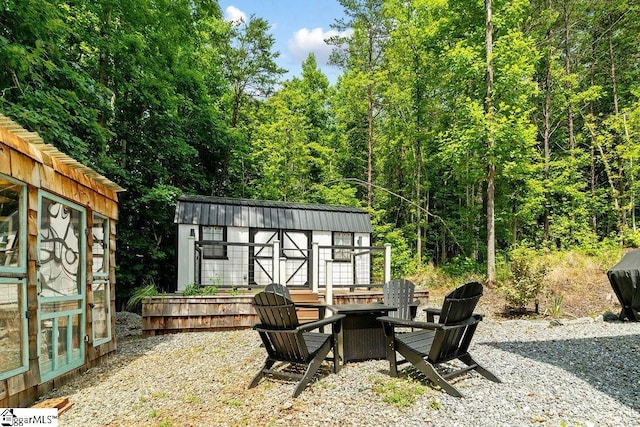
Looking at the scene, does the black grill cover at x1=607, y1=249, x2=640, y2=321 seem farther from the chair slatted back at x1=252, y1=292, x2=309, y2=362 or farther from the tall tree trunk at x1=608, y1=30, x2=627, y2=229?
the tall tree trunk at x1=608, y1=30, x2=627, y2=229

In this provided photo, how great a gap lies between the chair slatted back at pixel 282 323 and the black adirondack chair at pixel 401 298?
1999 mm

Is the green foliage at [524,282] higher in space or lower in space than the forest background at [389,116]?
lower

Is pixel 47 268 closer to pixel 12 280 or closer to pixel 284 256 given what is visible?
pixel 12 280

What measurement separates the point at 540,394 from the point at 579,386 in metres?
0.49

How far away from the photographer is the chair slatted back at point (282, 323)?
11.2 feet

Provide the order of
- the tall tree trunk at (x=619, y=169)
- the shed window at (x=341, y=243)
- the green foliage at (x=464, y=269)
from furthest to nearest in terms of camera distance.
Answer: the tall tree trunk at (x=619, y=169), the green foliage at (x=464, y=269), the shed window at (x=341, y=243)

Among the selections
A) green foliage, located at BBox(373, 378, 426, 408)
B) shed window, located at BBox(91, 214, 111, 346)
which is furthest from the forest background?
Result: green foliage, located at BBox(373, 378, 426, 408)

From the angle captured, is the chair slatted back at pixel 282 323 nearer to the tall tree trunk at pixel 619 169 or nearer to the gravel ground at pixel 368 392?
the gravel ground at pixel 368 392

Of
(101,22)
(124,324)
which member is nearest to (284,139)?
(101,22)

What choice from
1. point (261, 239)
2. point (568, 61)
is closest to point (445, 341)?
point (261, 239)

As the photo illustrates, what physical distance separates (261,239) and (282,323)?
251 inches

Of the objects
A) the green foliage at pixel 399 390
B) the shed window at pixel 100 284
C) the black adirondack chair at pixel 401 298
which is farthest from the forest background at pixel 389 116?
the green foliage at pixel 399 390

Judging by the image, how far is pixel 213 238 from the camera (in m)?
9.26

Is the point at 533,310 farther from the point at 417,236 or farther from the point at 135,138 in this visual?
the point at 135,138
